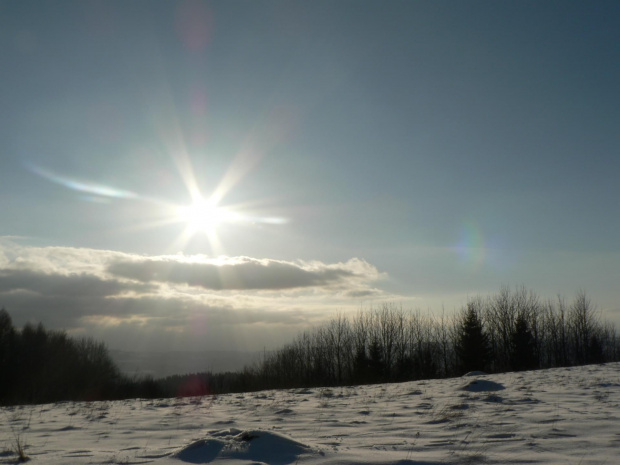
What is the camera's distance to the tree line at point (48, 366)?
174 feet

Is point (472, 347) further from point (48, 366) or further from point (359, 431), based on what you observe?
point (48, 366)

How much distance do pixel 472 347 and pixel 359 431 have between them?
39993 millimetres

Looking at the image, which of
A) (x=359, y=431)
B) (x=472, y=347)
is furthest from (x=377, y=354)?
(x=359, y=431)

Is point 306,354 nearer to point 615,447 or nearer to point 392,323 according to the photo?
point 392,323

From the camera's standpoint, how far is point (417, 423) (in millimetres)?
7305

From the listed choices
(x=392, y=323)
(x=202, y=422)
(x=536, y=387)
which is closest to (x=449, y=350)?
→ (x=392, y=323)

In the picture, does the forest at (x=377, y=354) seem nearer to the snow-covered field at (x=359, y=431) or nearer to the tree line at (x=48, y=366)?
the tree line at (x=48, y=366)

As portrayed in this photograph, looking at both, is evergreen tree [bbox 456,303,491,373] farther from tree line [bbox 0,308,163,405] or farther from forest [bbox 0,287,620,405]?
tree line [bbox 0,308,163,405]

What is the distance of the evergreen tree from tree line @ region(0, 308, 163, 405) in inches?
1232

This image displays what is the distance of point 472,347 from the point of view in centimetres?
4312

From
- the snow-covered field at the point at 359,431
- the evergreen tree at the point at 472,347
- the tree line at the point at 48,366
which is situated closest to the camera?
the snow-covered field at the point at 359,431

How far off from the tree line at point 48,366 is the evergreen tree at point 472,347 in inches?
1232

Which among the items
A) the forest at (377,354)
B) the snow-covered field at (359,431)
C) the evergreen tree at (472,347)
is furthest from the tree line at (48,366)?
the snow-covered field at (359,431)

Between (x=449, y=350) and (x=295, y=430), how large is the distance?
52.7 metres
